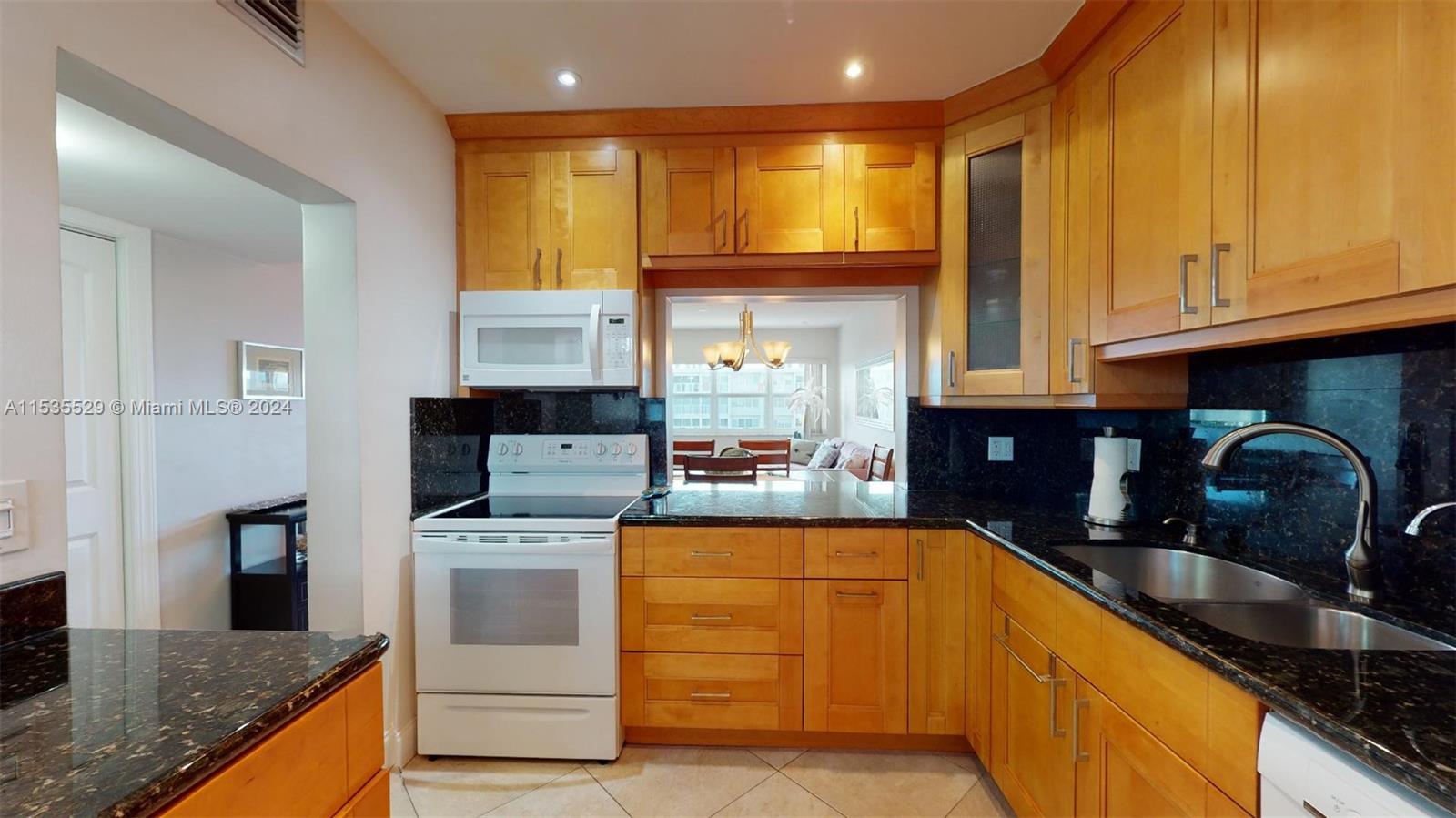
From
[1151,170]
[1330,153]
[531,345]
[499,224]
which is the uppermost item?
[499,224]

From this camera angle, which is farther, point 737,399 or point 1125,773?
point 737,399

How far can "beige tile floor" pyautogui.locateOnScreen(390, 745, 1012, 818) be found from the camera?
1770 mm

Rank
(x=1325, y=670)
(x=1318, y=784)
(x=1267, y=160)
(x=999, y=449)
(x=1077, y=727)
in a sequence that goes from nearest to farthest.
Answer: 1. (x=1318, y=784)
2. (x=1325, y=670)
3. (x=1267, y=160)
4. (x=1077, y=727)
5. (x=999, y=449)

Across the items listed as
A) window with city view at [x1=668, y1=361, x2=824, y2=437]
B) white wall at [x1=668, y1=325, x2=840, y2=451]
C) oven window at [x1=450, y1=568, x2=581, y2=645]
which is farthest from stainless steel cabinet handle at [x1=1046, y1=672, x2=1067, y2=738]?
window with city view at [x1=668, y1=361, x2=824, y2=437]

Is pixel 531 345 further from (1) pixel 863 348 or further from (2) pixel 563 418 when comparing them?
(1) pixel 863 348

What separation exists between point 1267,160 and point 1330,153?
136mm

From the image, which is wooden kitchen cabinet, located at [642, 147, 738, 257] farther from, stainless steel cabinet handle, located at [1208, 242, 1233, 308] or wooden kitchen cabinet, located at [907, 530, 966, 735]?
stainless steel cabinet handle, located at [1208, 242, 1233, 308]

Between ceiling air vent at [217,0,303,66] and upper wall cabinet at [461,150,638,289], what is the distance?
2.51ft

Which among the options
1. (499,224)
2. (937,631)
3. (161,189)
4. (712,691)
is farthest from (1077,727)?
Result: (161,189)

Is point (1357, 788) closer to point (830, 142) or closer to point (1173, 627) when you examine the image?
point (1173, 627)

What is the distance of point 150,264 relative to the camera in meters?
2.57

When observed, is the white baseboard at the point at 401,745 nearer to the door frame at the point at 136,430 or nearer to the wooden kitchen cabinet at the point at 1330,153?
the door frame at the point at 136,430

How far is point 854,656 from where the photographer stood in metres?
1.99

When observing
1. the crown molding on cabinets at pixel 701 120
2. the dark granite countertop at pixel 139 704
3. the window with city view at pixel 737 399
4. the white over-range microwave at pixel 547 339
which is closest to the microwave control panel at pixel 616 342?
the white over-range microwave at pixel 547 339
